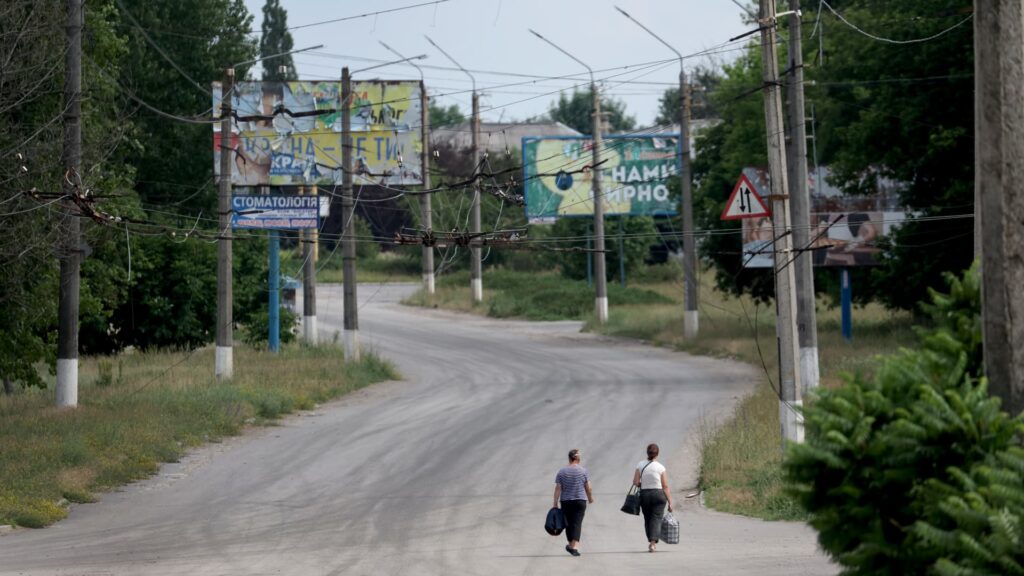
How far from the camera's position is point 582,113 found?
12638cm

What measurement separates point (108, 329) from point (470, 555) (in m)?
28.7

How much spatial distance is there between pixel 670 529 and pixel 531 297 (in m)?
45.1

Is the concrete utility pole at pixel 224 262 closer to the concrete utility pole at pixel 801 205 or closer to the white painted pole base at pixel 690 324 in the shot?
the concrete utility pole at pixel 801 205

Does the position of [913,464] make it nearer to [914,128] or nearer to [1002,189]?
[1002,189]

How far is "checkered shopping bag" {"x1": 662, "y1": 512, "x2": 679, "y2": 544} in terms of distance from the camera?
48.9ft

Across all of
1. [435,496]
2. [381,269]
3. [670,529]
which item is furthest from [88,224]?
[381,269]

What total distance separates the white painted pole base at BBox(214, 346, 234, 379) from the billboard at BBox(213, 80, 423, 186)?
11930 mm

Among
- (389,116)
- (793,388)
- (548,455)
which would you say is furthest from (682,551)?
(389,116)

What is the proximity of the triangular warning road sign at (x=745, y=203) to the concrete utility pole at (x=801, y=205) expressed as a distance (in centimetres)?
305

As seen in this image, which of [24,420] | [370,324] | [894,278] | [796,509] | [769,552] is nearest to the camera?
[769,552]

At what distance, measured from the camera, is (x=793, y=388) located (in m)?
18.7

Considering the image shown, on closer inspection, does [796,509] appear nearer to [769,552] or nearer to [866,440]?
[769,552]

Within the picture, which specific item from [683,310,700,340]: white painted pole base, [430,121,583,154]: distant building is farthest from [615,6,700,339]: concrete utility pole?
[430,121,583,154]: distant building

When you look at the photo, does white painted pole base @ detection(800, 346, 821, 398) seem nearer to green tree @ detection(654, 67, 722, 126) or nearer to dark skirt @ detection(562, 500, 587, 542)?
dark skirt @ detection(562, 500, 587, 542)
